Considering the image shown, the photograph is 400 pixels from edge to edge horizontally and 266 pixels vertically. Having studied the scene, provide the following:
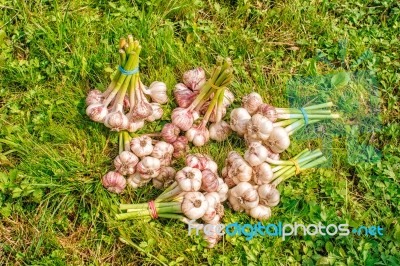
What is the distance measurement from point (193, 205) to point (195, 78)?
0.93 m

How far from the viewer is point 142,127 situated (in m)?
3.24

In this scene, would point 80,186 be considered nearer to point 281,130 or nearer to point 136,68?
point 136,68

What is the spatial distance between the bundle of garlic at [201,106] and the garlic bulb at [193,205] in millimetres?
476

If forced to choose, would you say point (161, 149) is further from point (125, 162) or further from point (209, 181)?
point (209, 181)

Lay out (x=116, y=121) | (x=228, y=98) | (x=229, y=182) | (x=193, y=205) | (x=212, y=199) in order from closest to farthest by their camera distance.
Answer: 1. (x=193, y=205)
2. (x=212, y=199)
3. (x=116, y=121)
4. (x=229, y=182)
5. (x=228, y=98)

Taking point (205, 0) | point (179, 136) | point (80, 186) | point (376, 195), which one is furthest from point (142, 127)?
point (376, 195)

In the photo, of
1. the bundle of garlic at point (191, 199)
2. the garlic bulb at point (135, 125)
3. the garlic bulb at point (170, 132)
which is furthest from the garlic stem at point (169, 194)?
the garlic bulb at point (135, 125)

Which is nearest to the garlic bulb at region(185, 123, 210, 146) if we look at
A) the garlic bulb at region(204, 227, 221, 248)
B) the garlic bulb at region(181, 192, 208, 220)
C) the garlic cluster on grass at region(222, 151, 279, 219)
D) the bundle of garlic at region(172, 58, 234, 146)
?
the bundle of garlic at region(172, 58, 234, 146)

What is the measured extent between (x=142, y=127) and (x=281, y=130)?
0.91m

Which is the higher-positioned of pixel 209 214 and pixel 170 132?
pixel 170 132

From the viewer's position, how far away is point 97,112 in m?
3.07

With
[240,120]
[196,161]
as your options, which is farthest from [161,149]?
[240,120]

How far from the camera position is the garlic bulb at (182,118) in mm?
3152

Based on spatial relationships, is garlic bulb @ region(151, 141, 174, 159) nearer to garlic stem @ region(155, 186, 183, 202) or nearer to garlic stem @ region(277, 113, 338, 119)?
garlic stem @ region(155, 186, 183, 202)
